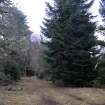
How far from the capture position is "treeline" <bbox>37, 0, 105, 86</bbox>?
22344 mm

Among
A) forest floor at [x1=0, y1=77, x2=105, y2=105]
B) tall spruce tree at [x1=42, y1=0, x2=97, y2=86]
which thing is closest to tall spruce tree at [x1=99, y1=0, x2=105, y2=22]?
tall spruce tree at [x1=42, y1=0, x2=97, y2=86]

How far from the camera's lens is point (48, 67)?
953 inches

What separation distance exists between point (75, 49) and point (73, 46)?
38cm

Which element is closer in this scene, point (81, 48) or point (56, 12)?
point (81, 48)

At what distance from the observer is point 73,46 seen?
22312mm

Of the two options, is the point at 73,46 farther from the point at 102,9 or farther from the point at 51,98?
the point at 51,98

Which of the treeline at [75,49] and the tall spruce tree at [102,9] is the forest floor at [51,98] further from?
the tall spruce tree at [102,9]

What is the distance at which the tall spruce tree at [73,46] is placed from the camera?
22.3 m

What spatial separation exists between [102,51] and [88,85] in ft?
12.2

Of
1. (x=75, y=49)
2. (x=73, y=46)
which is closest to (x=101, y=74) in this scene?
(x=75, y=49)

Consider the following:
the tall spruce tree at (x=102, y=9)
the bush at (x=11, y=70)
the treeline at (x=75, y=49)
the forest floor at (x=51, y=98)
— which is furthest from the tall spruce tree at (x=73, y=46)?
the forest floor at (x=51, y=98)

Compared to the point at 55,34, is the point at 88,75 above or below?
below

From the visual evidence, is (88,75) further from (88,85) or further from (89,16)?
(89,16)

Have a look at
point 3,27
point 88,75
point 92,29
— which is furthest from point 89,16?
point 3,27
